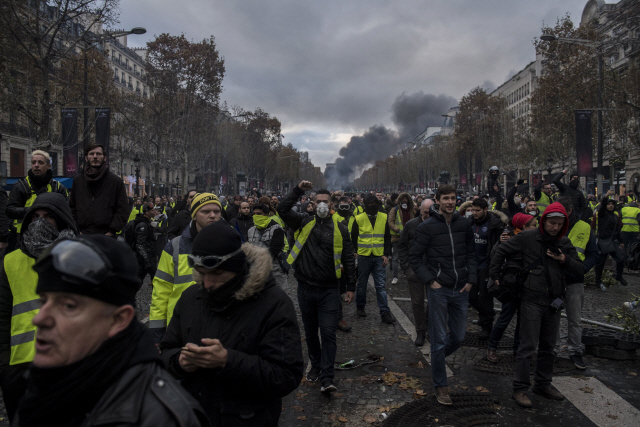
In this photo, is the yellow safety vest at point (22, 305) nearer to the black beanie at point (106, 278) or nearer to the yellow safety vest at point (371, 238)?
the black beanie at point (106, 278)

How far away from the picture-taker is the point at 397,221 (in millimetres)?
10703

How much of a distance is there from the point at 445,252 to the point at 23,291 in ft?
11.8

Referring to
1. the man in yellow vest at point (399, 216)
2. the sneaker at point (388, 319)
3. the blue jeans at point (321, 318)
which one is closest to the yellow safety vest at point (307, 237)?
the blue jeans at point (321, 318)

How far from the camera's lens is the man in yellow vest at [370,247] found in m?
8.05

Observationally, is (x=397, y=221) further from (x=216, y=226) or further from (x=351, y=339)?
(x=216, y=226)

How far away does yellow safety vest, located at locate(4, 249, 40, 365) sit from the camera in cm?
259

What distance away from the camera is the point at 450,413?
4.24 metres

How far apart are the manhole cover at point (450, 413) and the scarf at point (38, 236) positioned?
2.99 m

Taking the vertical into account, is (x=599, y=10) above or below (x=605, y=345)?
above

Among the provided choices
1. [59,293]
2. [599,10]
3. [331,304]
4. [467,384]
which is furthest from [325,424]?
[599,10]

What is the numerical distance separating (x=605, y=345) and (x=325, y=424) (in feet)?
12.4

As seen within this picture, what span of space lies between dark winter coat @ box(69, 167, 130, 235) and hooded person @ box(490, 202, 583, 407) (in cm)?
395

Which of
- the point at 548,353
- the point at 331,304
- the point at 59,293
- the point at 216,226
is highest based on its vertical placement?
the point at 216,226

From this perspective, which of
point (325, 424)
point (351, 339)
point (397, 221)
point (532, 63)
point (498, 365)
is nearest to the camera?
point (325, 424)
